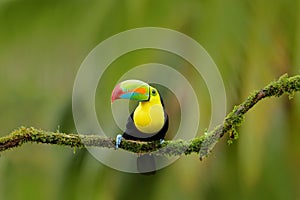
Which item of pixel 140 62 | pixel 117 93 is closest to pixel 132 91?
pixel 117 93


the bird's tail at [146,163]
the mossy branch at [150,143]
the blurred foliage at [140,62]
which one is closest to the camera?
the mossy branch at [150,143]

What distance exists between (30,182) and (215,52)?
647 millimetres

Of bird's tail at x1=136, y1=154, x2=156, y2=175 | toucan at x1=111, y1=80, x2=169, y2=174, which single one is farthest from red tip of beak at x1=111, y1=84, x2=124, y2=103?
bird's tail at x1=136, y1=154, x2=156, y2=175

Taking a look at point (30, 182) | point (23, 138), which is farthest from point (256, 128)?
point (23, 138)

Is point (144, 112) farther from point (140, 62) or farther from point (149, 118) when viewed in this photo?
point (140, 62)

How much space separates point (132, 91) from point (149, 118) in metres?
0.03

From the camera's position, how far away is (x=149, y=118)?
0.63 meters

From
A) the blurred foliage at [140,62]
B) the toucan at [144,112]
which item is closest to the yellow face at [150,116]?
the toucan at [144,112]

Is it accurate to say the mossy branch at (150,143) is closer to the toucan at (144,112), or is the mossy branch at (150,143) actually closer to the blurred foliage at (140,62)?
the toucan at (144,112)

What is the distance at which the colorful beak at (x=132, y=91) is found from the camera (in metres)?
0.64

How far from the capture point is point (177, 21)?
1.45m

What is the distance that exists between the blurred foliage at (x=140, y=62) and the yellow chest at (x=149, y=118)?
707 millimetres

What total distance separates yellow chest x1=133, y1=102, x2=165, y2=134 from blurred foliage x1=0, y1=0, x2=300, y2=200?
71cm

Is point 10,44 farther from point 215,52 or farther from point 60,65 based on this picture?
point 215,52
